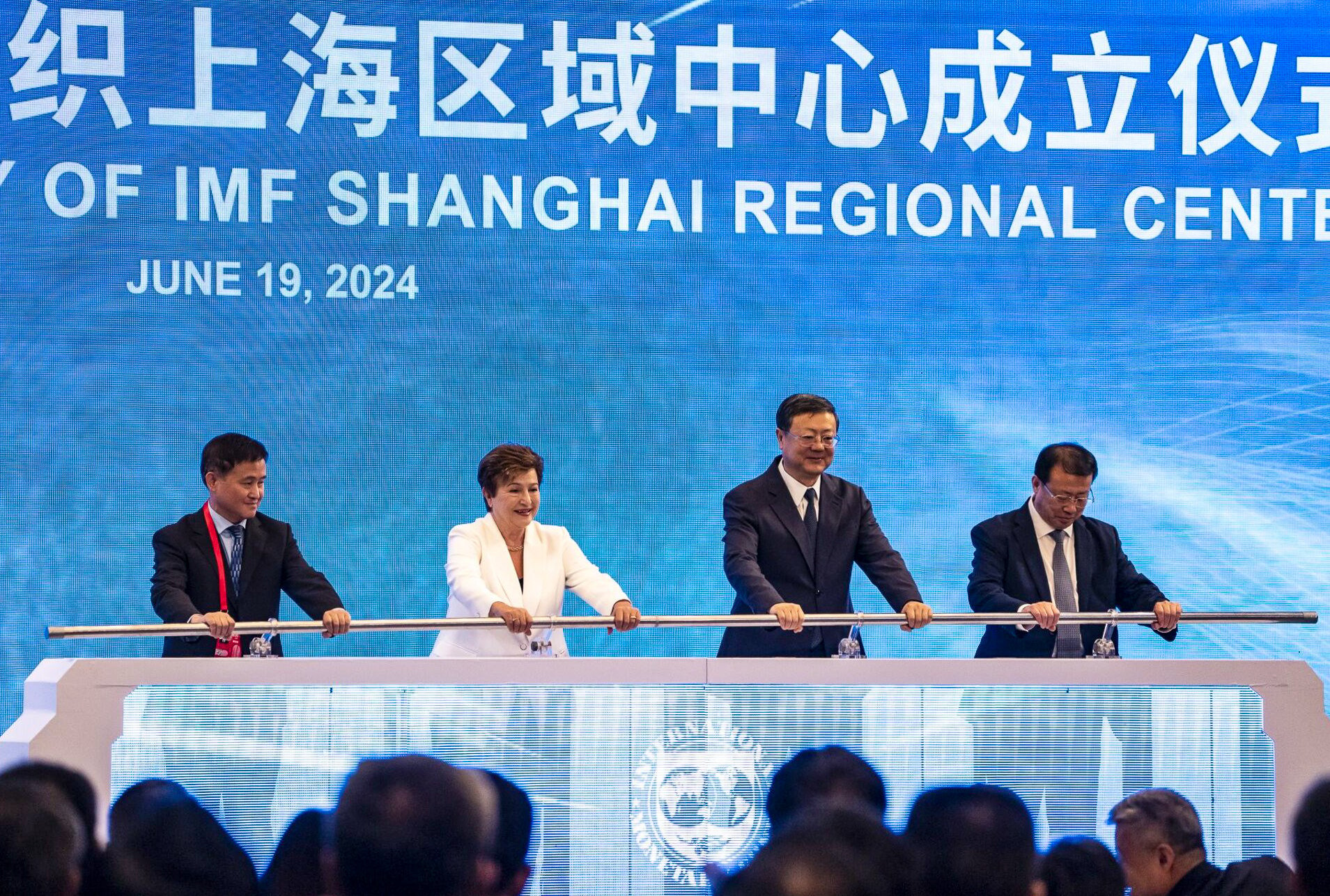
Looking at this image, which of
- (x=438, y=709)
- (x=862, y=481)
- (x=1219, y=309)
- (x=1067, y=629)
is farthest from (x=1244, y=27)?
(x=438, y=709)

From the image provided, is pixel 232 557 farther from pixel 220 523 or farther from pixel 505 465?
pixel 505 465

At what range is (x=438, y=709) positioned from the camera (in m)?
3.39

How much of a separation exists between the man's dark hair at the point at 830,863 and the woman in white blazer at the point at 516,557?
2479 millimetres

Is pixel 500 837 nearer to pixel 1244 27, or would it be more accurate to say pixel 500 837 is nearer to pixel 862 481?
pixel 862 481

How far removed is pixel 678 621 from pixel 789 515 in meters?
0.80

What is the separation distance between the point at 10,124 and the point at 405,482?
201 centimetres

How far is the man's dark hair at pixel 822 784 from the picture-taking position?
2.95 meters

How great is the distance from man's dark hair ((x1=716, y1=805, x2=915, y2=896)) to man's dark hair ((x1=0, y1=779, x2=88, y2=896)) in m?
0.89

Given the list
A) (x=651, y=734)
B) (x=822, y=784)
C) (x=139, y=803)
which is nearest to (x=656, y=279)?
(x=651, y=734)

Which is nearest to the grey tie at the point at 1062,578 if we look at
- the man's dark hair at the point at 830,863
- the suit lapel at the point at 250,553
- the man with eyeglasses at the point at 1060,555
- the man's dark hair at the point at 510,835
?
the man with eyeglasses at the point at 1060,555

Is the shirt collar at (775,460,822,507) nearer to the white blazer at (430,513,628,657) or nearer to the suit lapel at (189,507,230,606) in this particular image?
the white blazer at (430,513,628,657)

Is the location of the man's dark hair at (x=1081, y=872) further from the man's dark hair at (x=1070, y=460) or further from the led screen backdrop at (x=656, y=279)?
the led screen backdrop at (x=656, y=279)

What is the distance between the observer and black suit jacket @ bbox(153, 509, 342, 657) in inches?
168

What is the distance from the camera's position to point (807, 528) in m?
4.58
